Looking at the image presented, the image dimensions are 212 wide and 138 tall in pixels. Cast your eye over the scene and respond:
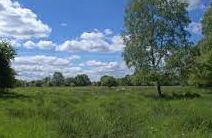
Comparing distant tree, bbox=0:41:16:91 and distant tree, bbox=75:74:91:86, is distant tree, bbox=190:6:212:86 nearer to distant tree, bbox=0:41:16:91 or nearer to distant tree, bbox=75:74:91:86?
distant tree, bbox=0:41:16:91

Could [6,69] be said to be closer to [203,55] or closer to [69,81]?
[203,55]

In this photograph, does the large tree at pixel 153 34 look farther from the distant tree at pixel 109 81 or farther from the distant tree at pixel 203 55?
the distant tree at pixel 109 81

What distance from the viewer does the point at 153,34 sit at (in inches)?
2539

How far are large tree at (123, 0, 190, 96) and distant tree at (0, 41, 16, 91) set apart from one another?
15301 millimetres

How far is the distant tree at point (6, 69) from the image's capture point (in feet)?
218

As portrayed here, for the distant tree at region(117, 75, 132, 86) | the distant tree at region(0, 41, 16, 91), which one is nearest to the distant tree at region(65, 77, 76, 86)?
the distant tree at region(117, 75, 132, 86)

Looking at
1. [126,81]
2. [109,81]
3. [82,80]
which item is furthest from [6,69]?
[82,80]

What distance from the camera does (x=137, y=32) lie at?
2547 inches

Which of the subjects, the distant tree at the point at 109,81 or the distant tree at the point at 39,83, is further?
the distant tree at the point at 39,83

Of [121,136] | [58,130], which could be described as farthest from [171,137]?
[58,130]

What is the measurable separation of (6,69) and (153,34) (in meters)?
19.3

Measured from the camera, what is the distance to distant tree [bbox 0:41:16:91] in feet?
218

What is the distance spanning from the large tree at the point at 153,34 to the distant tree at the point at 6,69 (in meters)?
15.3

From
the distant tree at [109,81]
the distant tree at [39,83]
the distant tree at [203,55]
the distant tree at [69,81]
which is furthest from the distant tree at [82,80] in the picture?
the distant tree at [203,55]
